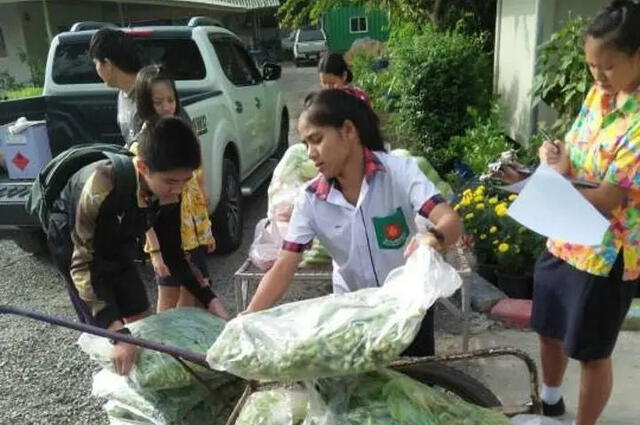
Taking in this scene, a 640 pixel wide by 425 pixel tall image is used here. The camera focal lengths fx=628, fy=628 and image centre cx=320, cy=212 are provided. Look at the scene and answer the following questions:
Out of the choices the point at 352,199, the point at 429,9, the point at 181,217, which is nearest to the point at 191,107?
the point at 181,217

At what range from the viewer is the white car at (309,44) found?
27.3 m

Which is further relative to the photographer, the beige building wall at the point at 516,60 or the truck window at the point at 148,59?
the beige building wall at the point at 516,60

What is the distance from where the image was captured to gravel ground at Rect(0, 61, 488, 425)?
3.23 metres

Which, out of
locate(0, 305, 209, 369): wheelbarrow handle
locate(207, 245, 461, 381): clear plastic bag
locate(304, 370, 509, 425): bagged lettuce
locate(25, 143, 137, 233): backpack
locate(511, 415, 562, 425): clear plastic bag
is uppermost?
locate(25, 143, 137, 233): backpack

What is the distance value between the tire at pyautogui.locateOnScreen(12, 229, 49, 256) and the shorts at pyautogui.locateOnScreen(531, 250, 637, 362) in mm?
4007

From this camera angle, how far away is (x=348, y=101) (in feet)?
6.54

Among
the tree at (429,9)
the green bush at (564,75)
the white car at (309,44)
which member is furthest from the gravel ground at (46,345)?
the white car at (309,44)

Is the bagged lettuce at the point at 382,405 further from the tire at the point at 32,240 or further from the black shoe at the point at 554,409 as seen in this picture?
the tire at the point at 32,240

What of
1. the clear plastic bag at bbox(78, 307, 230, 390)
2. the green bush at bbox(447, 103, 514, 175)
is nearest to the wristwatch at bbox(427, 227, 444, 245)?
the clear plastic bag at bbox(78, 307, 230, 390)

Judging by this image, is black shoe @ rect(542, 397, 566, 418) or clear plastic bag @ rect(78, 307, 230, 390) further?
black shoe @ rect(542, 397, 566, 418)

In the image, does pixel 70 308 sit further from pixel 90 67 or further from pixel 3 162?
pixel 90 67

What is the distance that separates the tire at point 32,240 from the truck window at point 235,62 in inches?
86.6

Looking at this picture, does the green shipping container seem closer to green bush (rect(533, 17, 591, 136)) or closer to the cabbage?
green bush (rect(533, 17, 591, 136))

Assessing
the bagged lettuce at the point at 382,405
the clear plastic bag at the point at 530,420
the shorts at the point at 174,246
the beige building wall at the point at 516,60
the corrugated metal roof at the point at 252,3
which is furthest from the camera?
the corrugated metal roof at the point at 252,3
